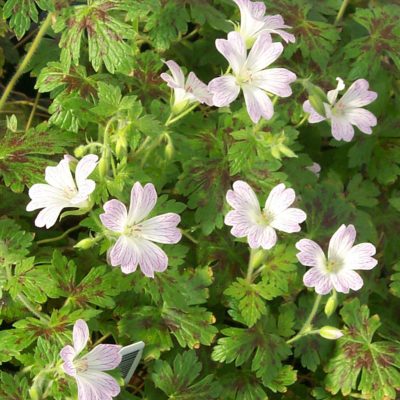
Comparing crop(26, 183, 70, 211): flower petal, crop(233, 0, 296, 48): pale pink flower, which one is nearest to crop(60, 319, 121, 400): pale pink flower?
crop(26, 183, 70, 211): flower petal

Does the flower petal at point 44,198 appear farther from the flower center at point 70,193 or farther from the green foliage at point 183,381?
the green foliage at point 183,381

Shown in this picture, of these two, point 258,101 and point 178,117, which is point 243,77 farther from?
point 178,117

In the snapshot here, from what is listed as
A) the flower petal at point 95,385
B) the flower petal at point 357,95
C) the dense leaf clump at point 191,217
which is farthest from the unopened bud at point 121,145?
the flower petal at point 357,95

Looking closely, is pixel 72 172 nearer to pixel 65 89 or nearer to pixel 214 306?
pixel 65 89

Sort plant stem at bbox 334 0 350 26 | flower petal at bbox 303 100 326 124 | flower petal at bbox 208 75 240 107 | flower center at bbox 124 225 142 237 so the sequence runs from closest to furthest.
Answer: flower center at bbox 124 225 142 237, flower petal at bbox 208 75 240 107, flower petal at bbox 303 100 326 124, plant stem at bbox 334 0 350 26

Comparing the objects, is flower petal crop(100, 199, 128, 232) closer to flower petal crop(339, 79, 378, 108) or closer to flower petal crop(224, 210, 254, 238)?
flower petal crop(224, 210, 254, 238)

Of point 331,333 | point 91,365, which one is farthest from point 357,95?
point 91,365
